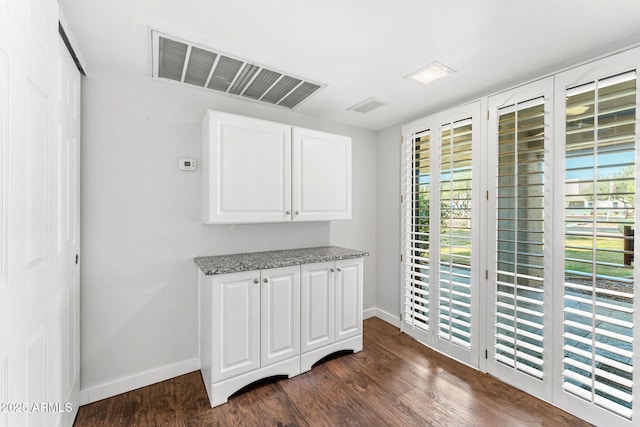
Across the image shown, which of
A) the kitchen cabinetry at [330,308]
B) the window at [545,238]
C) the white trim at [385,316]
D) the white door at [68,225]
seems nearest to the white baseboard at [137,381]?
the white door at [68,225]

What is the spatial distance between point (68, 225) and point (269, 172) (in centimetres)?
136

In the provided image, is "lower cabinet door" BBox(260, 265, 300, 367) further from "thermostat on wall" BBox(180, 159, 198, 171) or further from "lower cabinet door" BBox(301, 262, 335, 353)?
"thermostat on wall" BBox(180, 159, 198, 171)

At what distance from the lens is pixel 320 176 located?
268 centimetres

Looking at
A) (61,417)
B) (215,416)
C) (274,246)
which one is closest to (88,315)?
(61,417)

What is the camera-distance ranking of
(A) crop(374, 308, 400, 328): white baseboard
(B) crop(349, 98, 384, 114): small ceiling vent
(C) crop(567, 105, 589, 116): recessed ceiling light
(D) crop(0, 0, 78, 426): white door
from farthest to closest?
(A) crop(374, 308, 400, 328): white baseboard
(B) crop(349, 98, 384, 114): small ceiling vent
(C) crop(567, 105, 589, 116): recessed ceiling light
(D) crop(0, 0, 78, 426): white door

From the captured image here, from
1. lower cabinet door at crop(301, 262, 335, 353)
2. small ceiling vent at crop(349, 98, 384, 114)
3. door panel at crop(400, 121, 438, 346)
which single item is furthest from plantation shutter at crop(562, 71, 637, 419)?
lower cabinet door at crop(301, 262, 335, 353)

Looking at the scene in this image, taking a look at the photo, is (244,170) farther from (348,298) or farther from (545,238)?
(545,238)

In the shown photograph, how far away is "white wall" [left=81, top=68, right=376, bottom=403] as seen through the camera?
2.00 m

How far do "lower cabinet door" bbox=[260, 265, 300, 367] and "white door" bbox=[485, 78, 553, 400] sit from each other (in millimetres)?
1615

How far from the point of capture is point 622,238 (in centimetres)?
165

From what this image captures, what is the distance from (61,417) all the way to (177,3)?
A: 7.39ft

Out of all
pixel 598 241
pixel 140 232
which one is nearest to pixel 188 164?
pixel 140 232

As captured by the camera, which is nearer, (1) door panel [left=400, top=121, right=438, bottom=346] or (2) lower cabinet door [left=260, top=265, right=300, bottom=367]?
(2) lower cabinet door [left=260, top=265, right=300, bottom=367]

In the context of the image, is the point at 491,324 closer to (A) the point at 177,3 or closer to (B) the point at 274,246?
(B) the point at 274,246
